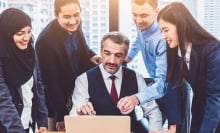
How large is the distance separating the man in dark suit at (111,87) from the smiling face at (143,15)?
6.3 inches

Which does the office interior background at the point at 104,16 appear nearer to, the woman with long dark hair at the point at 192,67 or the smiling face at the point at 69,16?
the smiling face at the point at 69,16

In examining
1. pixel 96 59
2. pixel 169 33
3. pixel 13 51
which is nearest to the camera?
pixel 13 51

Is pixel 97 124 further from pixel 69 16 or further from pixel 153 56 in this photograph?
pixel 69 16

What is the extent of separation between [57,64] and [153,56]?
747mm

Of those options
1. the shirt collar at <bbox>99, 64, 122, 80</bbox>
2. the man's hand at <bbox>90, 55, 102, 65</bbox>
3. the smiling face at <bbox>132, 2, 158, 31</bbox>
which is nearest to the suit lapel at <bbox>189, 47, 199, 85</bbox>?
the smiling face at <bbox>132, 2, 158, 31</bbox>

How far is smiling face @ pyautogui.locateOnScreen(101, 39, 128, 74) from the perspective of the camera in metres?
2.61

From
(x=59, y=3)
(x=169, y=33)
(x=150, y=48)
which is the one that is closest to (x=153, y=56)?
(x=150, y=48)

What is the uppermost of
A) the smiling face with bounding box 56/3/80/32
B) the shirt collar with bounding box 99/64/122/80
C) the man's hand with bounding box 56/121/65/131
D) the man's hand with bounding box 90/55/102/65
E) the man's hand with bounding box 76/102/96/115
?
the smiling face with bounding box 56/3/80/32

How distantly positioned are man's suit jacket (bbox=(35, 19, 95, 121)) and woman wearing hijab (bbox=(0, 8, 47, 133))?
104 millimetres

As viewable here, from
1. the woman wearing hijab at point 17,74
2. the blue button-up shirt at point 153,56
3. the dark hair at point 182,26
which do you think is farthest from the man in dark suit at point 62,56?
the dark hair at point 182,26

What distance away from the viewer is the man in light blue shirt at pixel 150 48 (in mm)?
2627

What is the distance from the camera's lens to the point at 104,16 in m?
2.78

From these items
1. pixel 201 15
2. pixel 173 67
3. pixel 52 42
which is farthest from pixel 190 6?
pixel 52 42

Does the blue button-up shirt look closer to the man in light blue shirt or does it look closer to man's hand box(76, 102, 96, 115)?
the man in light blue shirt
